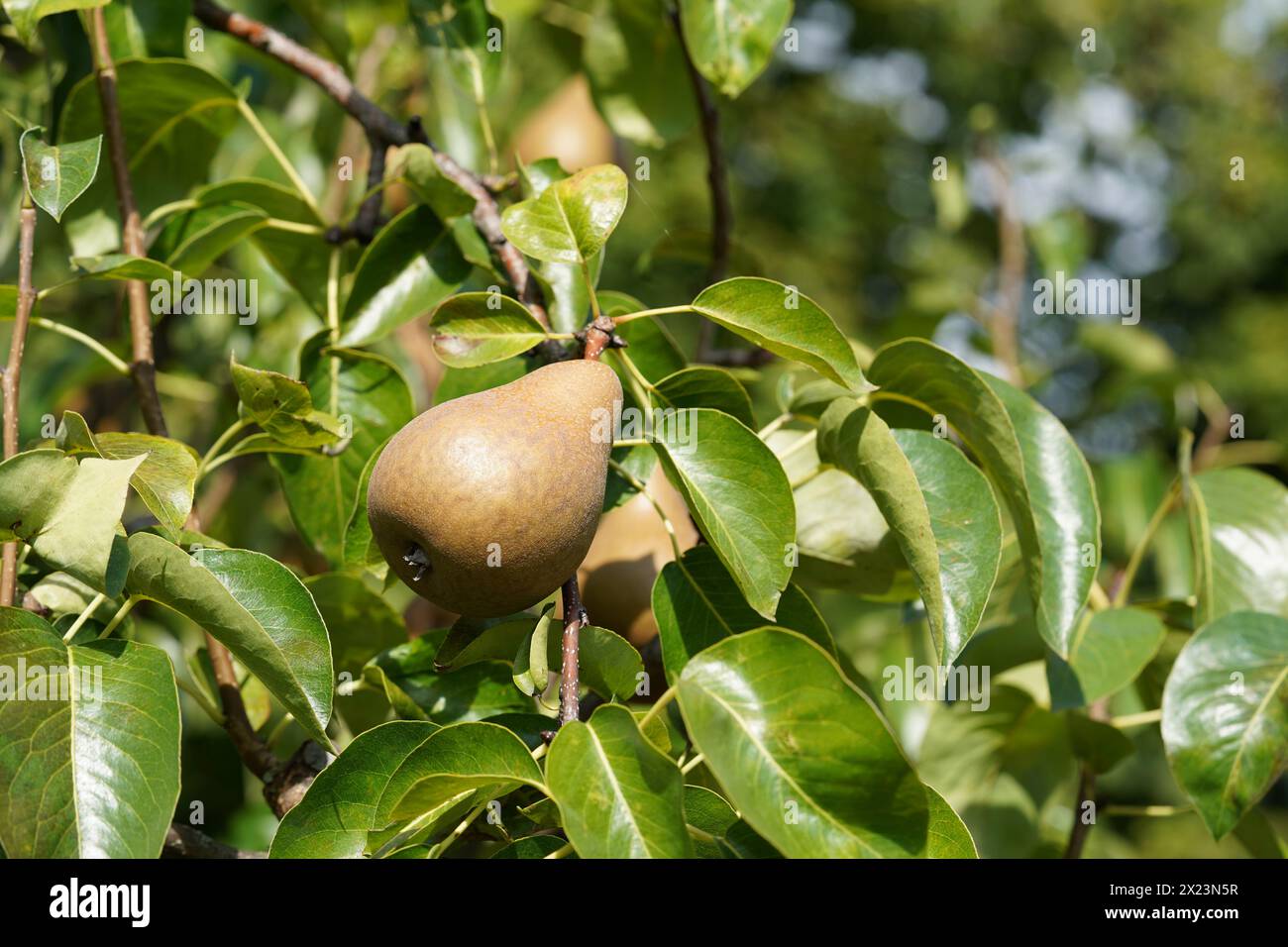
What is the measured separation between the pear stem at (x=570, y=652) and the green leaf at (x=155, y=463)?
0.20 meters

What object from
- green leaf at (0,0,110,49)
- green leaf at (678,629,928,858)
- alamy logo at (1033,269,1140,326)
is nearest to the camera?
green leaf at (678,629,928,858)

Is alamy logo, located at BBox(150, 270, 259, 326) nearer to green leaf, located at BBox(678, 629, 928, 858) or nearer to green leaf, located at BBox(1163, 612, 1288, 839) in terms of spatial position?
green leaf, located at BBox(678, 629, 928, 858)

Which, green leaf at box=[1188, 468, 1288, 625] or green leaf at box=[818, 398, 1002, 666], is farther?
green leaf at box=[1188, 468, 1288, 625]

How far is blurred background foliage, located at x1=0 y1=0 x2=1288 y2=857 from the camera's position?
114 cm

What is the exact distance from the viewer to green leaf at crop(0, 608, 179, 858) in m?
0.53

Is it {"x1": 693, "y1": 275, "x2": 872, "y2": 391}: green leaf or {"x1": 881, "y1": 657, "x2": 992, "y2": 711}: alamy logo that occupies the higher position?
{"x1": 693, "y1": 275, "x2": 872, "y2": 391}: green leaf

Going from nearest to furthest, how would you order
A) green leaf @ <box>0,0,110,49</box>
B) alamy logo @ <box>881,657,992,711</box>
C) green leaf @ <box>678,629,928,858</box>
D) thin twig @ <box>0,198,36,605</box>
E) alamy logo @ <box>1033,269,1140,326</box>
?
1. green leaf @ <box>678,629,928,858</box>
2. thin twig @ <box>0,198,36,605</box>
3. green leaf @ <box>0,0,110,49</box>
4. alamy logo @ <box>881,657,992,711</box>
5. alamy logo @ <box>1033,269,1140,326</box>

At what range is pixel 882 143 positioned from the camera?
760cm

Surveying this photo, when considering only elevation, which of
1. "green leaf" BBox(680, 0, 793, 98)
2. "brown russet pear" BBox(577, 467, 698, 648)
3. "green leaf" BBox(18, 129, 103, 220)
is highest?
"green leaf" BBox(680, 0, 793, 98)

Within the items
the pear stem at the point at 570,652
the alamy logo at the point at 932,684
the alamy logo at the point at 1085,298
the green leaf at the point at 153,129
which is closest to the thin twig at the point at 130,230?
the green leaf at the point at 153,129

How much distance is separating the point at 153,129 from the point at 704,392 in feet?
1.74

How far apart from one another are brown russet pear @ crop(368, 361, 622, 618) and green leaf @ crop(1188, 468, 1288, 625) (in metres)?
0.55

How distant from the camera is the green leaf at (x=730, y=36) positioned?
92cm
